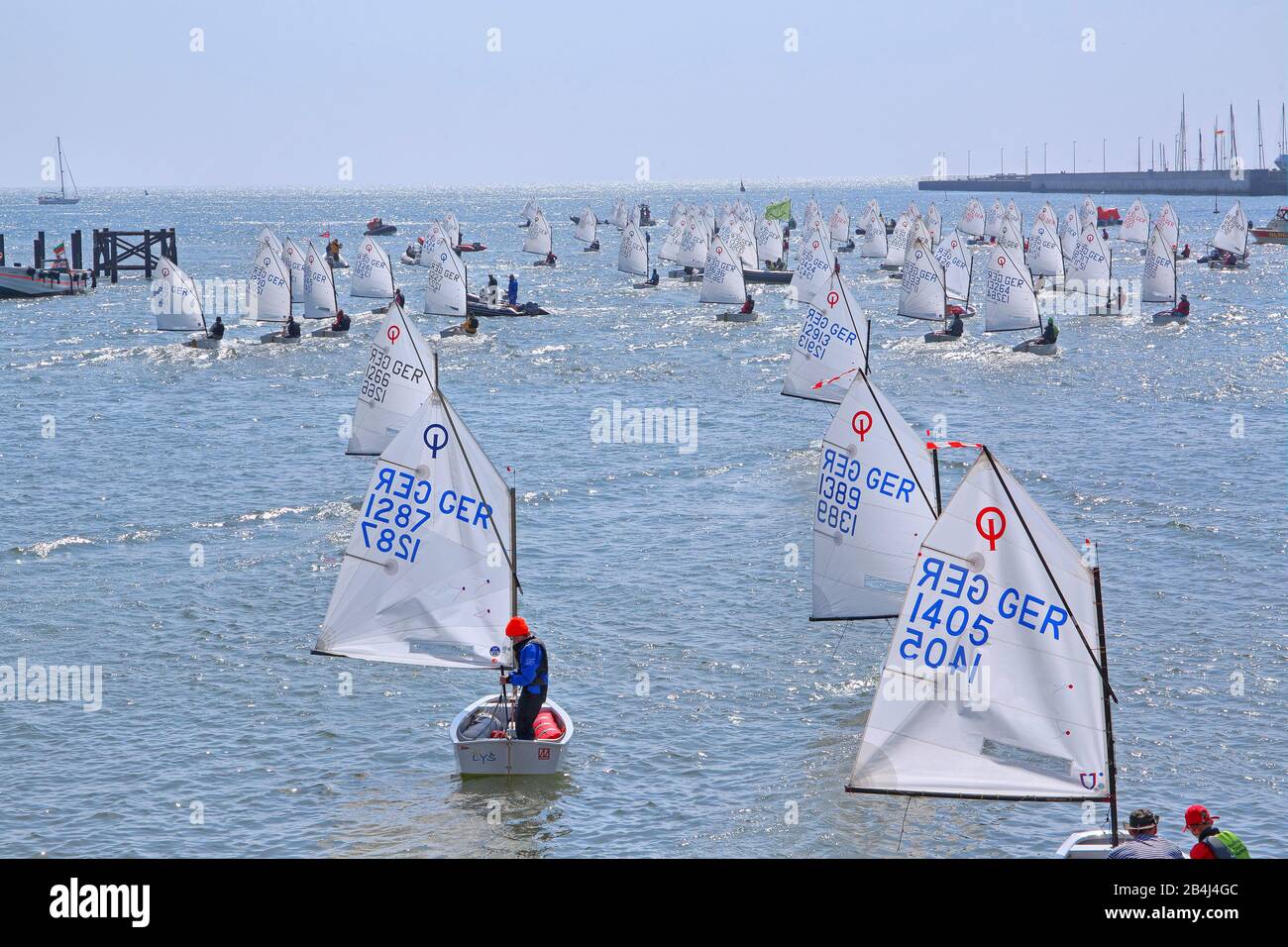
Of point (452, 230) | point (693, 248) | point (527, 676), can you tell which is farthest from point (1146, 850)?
point (452, 230)

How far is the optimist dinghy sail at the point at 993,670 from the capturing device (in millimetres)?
17797

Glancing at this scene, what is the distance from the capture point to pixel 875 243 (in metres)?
135

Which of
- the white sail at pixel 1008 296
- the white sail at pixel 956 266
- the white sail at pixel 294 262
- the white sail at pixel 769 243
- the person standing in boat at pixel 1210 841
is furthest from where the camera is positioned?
the white sail at pixel 769 243

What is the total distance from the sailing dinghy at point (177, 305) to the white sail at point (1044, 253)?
192 ft

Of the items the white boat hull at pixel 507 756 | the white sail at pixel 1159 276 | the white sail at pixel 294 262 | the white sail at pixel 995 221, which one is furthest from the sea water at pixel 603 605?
the white sail at pixel 995 221

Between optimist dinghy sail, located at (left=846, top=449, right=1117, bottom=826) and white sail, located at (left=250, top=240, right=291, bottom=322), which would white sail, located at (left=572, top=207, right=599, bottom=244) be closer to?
white sail, located at (left=250, top=240, right=291, bottom=322)

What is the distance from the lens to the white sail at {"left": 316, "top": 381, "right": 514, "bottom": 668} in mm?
24344

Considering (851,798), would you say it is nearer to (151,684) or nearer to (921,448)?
(921,448)

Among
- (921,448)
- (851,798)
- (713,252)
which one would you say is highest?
(713,252)

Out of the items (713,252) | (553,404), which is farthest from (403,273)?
(553,404)

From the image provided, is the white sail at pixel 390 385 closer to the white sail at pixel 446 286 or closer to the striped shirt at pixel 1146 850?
the striped shirt at pixel 1146 850
